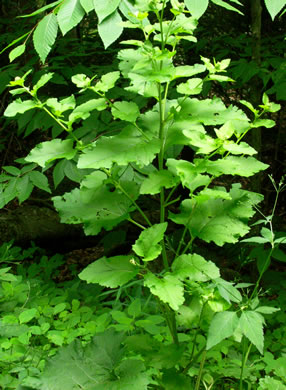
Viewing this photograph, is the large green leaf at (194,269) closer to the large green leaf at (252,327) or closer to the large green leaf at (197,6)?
the large green leaf at (252,327)

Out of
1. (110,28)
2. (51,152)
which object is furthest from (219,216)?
(110,28)

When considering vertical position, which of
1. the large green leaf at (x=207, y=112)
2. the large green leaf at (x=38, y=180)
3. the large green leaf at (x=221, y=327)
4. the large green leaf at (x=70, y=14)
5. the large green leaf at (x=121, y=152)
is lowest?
the large green leaf at (x=38, y=180)

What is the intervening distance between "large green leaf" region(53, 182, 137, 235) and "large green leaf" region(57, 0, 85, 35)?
1.80 ft

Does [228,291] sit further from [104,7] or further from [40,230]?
[40,230]

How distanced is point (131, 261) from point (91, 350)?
0.38 m

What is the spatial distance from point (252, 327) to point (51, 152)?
2.69 ft

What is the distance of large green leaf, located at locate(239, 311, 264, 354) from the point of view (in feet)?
4.08

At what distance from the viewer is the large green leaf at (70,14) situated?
1.50 meters

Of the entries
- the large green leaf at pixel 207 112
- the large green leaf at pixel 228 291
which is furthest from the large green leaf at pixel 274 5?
the large green leaf at pixel 228 291

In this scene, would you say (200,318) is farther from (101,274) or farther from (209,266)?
(101,274)

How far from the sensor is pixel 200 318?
62.5 inches

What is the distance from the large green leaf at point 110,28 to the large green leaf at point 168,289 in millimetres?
753

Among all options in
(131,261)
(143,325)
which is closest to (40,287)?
(143,325)

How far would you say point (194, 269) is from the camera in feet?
4.70
